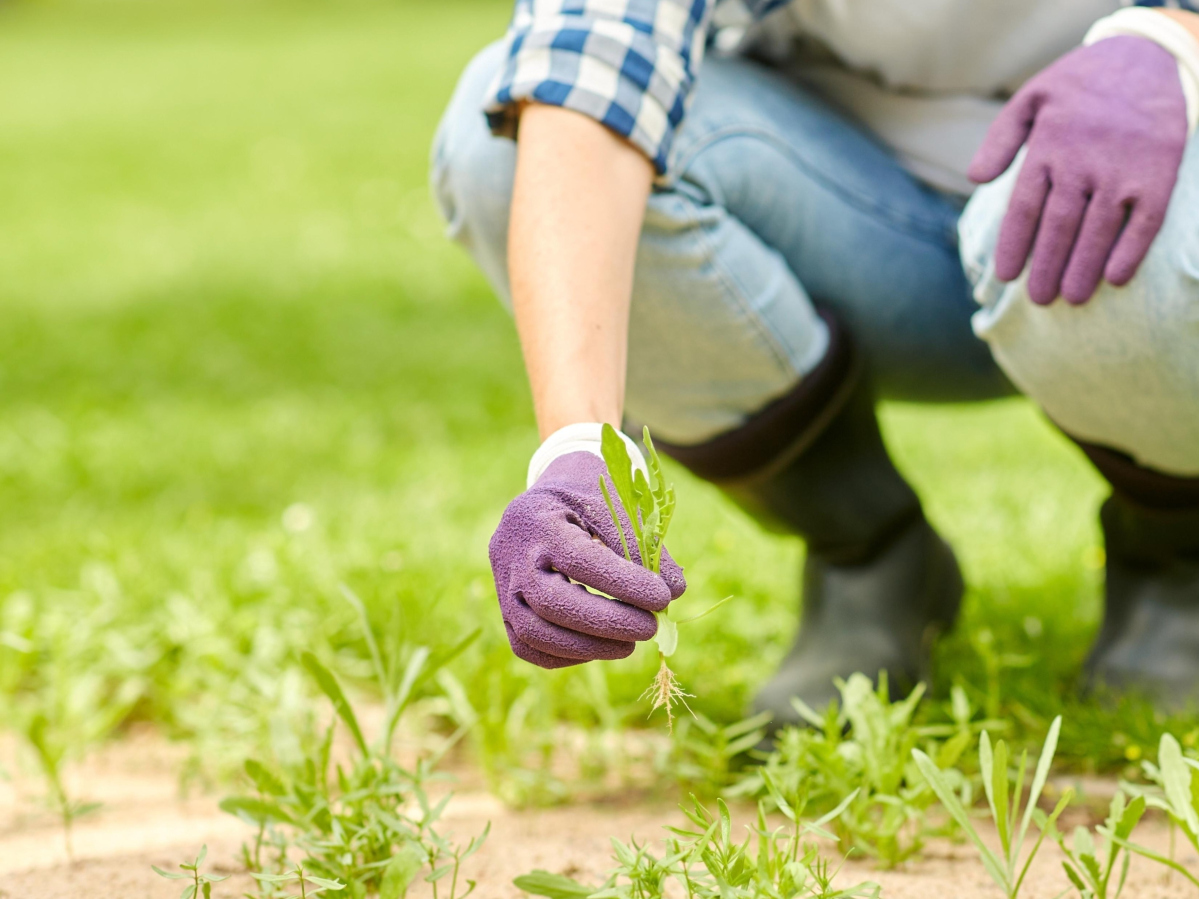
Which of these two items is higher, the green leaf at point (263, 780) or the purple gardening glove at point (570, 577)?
the purple gardening glove at point (570, 577)

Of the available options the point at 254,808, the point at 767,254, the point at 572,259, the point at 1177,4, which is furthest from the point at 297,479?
the point at 1177,4

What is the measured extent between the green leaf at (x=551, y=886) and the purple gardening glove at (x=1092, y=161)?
2.43ft

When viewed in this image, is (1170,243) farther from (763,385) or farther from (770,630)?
(770,630)

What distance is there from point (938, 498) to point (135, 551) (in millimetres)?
1664

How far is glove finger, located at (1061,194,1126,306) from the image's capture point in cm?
121

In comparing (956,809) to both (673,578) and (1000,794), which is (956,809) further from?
(673,578)

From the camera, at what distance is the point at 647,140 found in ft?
4.27

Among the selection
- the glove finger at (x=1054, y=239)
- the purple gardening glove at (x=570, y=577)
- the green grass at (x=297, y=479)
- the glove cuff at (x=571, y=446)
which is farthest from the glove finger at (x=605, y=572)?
the glove finger at (x=1054, y=239)

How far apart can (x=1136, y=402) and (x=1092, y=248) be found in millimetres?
204

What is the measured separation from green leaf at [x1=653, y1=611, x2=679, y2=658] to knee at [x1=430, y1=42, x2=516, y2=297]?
2.18 ft

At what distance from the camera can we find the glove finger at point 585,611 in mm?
932

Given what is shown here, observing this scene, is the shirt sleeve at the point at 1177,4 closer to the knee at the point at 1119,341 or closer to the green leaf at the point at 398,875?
the knee at the point at 1119,341

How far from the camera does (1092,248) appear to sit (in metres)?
1.23

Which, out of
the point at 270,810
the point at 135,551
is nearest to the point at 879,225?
the point at 270,810
